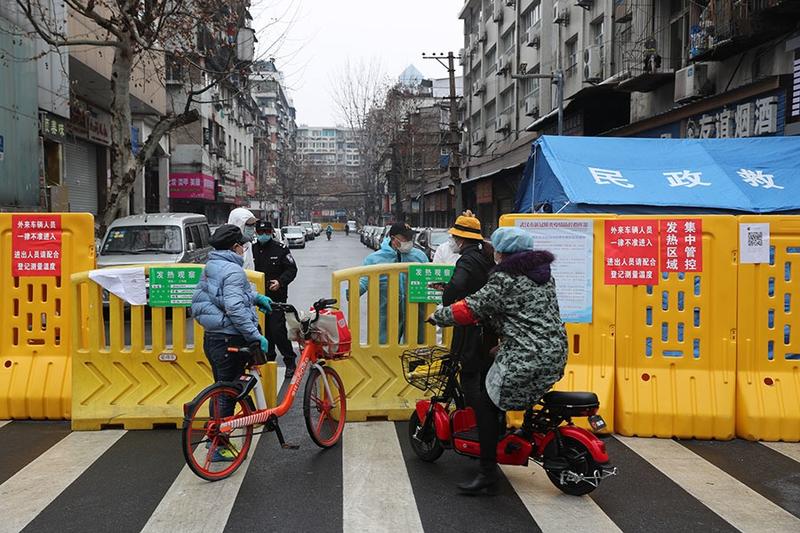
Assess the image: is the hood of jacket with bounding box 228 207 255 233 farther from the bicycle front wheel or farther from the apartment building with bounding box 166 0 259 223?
the apartment building with bounding box 166 0 259 223

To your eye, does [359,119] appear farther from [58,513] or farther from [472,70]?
[58,513]

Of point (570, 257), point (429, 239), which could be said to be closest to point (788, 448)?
point (570, 257)

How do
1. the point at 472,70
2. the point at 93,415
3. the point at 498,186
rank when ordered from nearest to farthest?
the point at 93,415
the point at 498,186
the point at 472,70

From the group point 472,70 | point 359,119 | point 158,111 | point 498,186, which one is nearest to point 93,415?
point 158,111

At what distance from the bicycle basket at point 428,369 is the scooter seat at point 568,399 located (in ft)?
2.52

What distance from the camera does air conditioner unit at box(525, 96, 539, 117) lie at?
3369 centimetres

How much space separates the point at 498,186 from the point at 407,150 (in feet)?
73.3

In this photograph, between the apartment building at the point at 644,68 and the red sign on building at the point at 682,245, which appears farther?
the apartment building at the point at 644,68

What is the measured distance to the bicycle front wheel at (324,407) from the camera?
5.53m

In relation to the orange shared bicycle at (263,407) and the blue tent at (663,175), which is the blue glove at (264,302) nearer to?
the orange shared bicycle at (263,407)

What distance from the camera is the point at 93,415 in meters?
6.19

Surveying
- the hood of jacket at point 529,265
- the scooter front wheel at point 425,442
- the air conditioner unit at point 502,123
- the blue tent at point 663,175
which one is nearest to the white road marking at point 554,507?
the scooter front wheel at point 425,442

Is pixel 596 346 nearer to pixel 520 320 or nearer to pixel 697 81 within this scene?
pixel 520 320

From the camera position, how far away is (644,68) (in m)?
18.2
